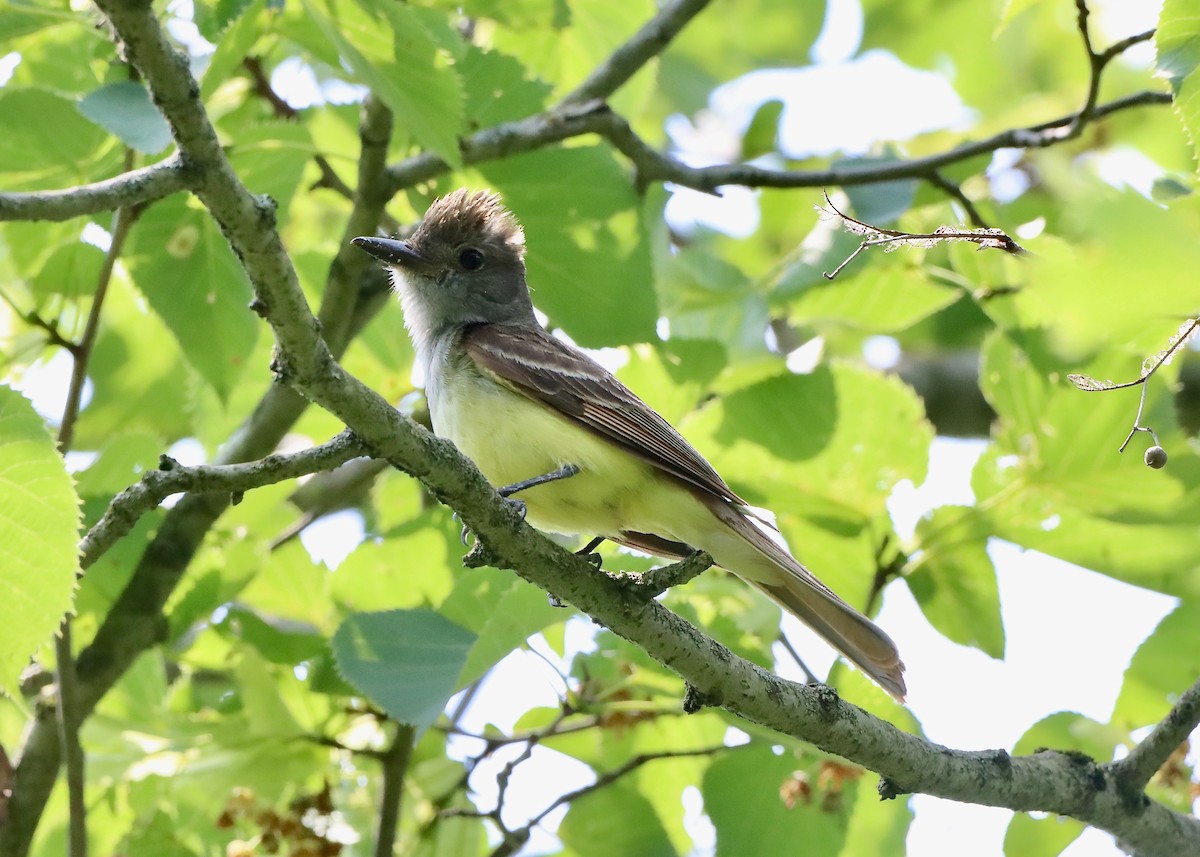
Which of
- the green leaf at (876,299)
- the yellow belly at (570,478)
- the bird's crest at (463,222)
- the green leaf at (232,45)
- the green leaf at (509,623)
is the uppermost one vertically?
the bird's crest at (463,222)

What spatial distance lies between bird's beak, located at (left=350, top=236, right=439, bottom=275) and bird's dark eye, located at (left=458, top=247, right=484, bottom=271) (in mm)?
171

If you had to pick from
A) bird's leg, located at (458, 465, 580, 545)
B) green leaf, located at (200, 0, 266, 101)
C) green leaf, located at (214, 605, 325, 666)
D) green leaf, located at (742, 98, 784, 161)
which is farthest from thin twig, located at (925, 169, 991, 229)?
green leaf, located at (214, 605, 325, 666)

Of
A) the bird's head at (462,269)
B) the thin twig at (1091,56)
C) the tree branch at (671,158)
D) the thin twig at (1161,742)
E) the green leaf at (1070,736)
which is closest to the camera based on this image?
the thin twig at (1161,742)

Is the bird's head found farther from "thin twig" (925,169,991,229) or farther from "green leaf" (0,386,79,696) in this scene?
"green leaf" (0,386,79,696)

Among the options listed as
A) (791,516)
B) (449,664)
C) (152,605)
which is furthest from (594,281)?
(152,605)

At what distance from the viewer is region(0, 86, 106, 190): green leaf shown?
477 centimetres

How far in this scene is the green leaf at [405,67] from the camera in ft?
12.9

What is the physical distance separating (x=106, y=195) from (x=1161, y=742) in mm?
3427

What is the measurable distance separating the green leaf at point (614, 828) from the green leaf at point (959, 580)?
1.40 metres

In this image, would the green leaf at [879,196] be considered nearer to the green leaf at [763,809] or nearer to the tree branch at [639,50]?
the tree branch at [639,50]

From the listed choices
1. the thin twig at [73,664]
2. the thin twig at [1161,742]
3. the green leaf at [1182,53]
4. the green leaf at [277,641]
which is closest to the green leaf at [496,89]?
the thin twig at [73,664]

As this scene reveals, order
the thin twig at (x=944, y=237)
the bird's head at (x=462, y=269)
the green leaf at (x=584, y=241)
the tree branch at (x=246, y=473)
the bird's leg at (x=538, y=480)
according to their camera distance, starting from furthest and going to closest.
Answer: the bird's head at (x=462, y=269), the green leaf at (x=584, y=241), the bird's leg at (x=538, y=480), the tree branch at (x=246, y=473), the thin twig at (x=944, y=237)

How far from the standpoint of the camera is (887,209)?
18.0ft

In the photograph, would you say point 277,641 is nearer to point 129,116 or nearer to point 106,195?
point 129,116
